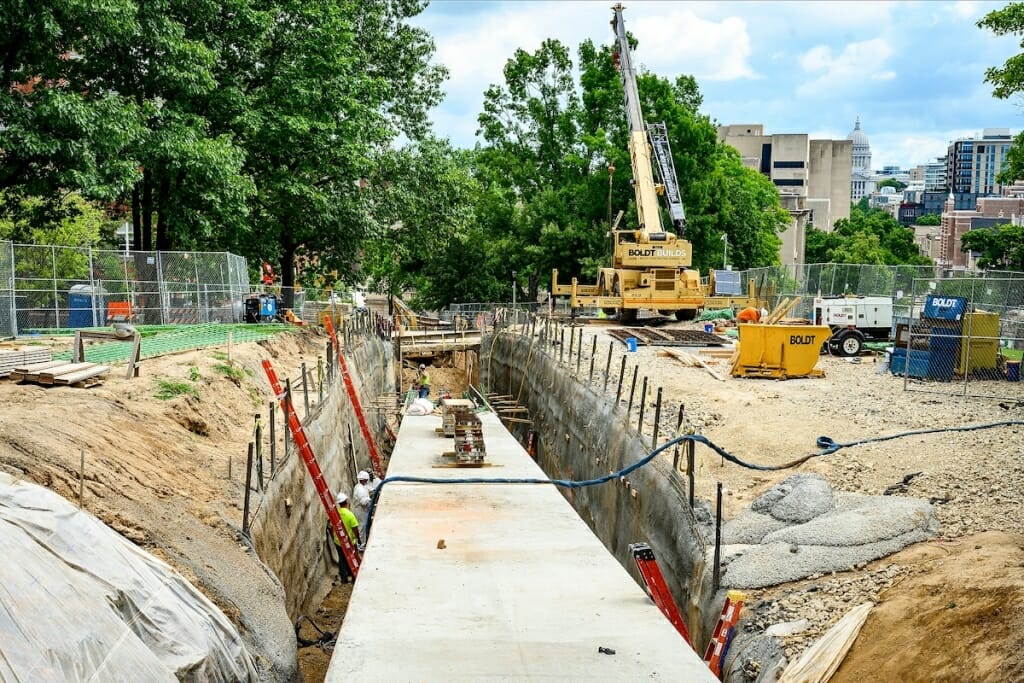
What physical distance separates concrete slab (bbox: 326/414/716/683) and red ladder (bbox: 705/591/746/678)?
91 cm

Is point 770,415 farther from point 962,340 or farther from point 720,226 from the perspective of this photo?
point 720,226

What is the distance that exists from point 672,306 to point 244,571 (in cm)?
3191

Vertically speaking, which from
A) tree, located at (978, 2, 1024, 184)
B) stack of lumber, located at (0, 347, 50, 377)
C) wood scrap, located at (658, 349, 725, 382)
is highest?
tree, located at (978, 2, 1024, 184)

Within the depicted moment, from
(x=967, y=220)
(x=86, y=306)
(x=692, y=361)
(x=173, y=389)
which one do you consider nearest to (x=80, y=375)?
(x=173, y=389)

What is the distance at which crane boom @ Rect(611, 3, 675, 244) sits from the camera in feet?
144

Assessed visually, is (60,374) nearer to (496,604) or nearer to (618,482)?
(496,604)

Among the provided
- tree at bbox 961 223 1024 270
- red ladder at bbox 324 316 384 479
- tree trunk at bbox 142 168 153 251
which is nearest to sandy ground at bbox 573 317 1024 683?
red ladder at bbox 324 316 384 479

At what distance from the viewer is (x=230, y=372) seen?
21938 mm

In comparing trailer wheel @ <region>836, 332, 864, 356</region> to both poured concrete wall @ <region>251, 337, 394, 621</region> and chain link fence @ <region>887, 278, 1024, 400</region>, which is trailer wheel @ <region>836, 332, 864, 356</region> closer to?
chain link fence @ <region>887, 278, 1024, 400</region>

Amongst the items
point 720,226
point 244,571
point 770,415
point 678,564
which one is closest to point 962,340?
point 770,415

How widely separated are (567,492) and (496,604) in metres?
14.9

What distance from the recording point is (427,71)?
4481 cm

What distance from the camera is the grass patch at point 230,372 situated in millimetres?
21578

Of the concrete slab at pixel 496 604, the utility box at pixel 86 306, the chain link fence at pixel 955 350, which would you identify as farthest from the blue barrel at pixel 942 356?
the utility box at pixel 86 306
